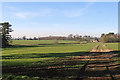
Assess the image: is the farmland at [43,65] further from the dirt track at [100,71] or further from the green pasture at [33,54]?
the dirt track at [100,71]

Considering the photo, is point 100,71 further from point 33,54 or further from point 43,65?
point 33,54

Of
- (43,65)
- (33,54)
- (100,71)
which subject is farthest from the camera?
(33,54)

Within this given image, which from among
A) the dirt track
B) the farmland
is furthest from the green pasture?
the dirt track

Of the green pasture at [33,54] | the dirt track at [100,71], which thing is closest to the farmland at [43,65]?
the green pasture at [33,54]

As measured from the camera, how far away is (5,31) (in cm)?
6662

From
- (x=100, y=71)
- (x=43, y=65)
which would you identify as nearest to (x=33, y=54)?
(x=43, y=65)

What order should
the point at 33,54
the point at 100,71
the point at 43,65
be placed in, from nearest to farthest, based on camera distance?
Result: the point at 100,71, the point at 43,65, the point at 33,54

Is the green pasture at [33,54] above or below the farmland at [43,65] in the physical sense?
below

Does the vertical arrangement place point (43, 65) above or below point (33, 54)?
above

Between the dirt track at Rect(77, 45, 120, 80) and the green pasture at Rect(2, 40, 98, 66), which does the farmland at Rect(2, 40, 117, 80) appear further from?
the dirt track at Rect(77, 45, 120, 80)

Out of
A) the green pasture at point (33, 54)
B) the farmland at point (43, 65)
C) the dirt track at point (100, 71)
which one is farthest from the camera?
the green pasture at point (33, 54)

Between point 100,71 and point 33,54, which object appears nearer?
point 100,71

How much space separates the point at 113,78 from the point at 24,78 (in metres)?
7.67

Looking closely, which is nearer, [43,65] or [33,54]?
[43,65]
